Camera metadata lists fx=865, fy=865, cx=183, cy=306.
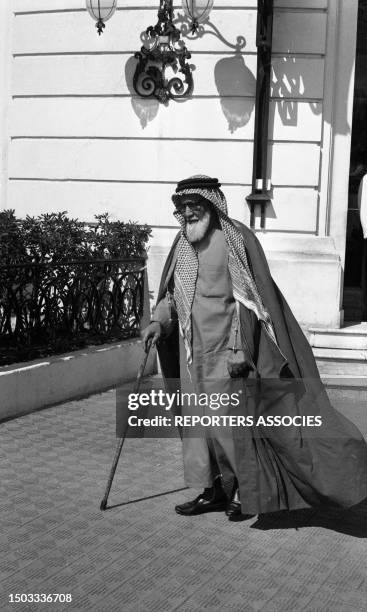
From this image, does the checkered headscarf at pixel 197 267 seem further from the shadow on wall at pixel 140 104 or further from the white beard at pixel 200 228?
the shadow on wall at pixel 140 104

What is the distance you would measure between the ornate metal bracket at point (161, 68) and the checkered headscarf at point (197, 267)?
17.8ft

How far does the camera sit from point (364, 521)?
521 centimetres

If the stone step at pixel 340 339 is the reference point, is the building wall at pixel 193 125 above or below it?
above

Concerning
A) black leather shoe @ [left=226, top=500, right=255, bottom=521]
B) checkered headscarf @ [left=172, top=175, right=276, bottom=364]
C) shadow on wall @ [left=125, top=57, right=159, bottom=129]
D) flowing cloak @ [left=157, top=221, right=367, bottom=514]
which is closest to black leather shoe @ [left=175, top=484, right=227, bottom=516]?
black leather shoe @ [left=226, top=500, right=255, bottom=521]

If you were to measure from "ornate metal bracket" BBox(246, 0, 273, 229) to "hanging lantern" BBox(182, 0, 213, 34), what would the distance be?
23.8 inches

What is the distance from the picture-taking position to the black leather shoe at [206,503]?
5238 millimetres

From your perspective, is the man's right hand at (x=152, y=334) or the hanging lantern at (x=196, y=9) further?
the hanging lantern at (x=196, y=9)

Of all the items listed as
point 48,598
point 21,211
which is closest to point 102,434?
point 48,598

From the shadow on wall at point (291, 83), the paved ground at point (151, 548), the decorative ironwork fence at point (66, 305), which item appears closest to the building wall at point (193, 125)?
the shadow on wall at point (291, 83)

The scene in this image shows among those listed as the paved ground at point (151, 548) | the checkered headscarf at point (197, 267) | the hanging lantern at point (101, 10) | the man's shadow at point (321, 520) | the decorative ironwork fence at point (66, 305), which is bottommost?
the man's shadow at point (321, 520)

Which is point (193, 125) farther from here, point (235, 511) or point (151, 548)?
point (151, 548)

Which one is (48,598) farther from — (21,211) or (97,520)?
(21,211)

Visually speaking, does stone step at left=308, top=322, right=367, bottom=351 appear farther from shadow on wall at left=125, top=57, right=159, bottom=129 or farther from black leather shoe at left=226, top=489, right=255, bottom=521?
black leather shoe at left=226, top=489, right=255, bottom=521

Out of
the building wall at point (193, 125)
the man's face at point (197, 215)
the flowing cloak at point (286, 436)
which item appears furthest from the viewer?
the building wall at point (193, 125)
